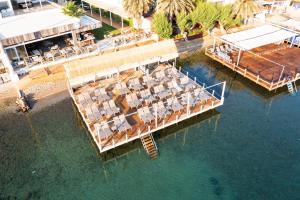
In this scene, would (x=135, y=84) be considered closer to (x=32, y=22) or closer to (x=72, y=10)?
(x=72, y=10)

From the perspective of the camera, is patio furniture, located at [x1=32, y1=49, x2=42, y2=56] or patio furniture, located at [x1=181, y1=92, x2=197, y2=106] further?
patio furniture, located at [x1=32, y1=49, x2=42, y2=56]

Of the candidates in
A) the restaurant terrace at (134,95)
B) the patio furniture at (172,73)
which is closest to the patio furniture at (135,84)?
the restaurant terrace at (134,95)

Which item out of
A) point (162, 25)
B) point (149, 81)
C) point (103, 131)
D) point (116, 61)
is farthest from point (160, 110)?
point (162, 25)

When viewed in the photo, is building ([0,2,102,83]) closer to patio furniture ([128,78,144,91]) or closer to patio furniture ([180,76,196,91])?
patio furniture ([128,78,144,91])

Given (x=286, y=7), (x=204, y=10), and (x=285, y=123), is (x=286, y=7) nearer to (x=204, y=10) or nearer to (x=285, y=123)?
(x=204, y=10)

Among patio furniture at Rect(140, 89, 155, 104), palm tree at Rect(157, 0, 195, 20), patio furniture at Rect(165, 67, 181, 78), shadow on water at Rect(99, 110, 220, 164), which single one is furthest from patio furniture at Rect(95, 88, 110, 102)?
palm tree at Rect(157, 0, 195, 20)

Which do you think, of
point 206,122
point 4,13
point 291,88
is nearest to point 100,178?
point 206,122

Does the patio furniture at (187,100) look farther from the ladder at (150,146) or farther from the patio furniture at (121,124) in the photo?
the patio furniture at (121,124)
